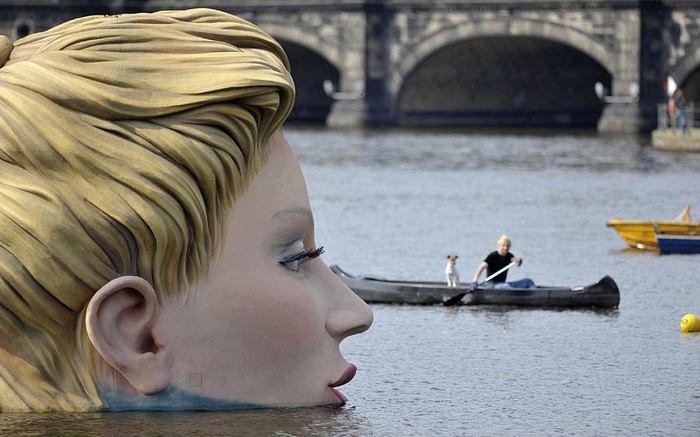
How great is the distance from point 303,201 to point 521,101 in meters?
56.5

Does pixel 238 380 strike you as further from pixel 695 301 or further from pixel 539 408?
pixel 695 301

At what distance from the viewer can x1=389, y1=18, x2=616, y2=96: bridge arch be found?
5672 centimetres

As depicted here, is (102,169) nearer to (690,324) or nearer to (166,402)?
(166,402)

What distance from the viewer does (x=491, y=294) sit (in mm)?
17641

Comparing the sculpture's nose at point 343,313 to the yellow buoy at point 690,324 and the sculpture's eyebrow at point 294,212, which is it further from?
the yellow buoy at point 690,324

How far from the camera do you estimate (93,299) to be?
6.66m

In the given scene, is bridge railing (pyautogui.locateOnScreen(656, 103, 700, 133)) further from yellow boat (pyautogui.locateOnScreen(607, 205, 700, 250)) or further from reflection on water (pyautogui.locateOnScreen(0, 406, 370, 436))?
reflection on water (pyautogui.locateOnScreen(0, 406, 370, 436))

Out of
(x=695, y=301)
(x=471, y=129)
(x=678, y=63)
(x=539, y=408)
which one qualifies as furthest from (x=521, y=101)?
(x=539, y=408)

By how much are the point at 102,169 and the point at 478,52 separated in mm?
56907

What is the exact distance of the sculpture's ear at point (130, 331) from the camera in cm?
671

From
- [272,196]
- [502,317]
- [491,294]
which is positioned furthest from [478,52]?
[272,196]

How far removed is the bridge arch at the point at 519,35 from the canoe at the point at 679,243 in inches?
1338

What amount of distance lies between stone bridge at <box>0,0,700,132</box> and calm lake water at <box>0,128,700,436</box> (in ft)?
42.0

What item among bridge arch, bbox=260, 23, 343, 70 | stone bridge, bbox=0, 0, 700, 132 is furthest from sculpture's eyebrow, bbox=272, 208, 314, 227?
bridge arch, bbox=260, 23, 343, 70
